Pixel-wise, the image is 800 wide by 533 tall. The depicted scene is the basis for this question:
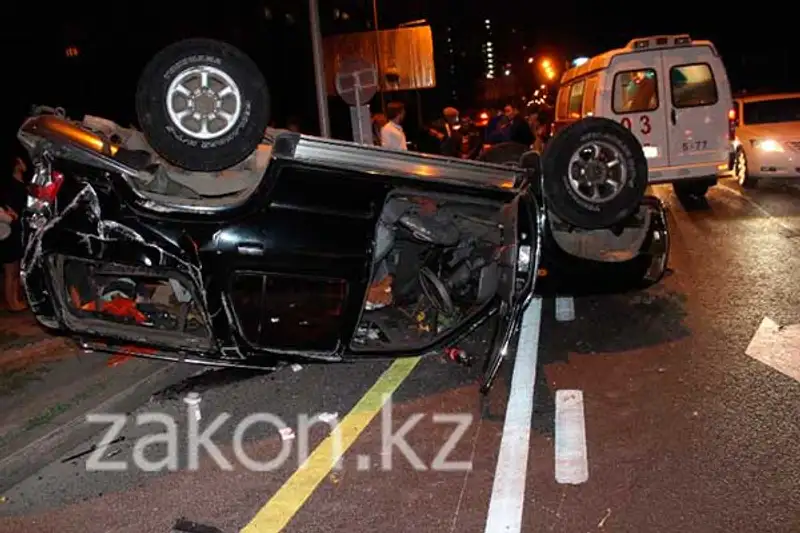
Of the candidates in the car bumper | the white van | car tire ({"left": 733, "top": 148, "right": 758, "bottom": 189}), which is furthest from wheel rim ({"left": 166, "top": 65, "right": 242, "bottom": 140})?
car tire ({"left": 733, "top": 148, "right": 758, "bottom": 189})

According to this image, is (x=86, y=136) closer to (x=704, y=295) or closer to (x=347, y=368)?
(x=347, y=368)

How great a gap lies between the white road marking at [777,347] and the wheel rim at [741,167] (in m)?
7.66

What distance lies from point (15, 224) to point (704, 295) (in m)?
6.25

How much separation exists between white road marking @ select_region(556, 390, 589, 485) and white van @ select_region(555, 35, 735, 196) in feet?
22.0

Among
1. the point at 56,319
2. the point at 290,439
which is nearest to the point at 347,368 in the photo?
the point at 290,439

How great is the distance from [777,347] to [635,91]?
20.3ft

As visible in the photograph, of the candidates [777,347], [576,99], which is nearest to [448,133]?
[576,99]

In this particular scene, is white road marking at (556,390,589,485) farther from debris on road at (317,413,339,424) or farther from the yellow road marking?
debris on road at (317,413,339,424)

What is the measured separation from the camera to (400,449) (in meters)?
4.23

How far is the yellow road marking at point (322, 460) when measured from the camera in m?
3.60

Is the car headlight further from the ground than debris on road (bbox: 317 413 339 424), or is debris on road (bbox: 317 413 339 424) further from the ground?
the car headlight

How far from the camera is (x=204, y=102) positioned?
4.38 metres

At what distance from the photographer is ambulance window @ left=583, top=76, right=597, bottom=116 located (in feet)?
35.8

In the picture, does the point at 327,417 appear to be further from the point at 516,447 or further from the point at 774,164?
the point at 774,164
